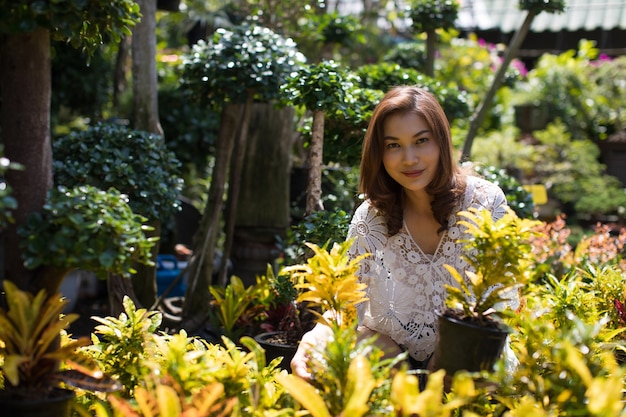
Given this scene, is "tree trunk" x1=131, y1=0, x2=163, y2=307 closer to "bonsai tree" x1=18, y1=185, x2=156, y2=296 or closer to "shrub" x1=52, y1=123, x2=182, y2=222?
"shrub" x1=52, y1=123, x2=182, y2=222

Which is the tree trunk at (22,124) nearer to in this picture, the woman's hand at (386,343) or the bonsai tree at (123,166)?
the bonsai tree at (123,166)

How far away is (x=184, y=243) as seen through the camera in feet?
20.7

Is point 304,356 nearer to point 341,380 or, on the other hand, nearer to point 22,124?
point 341,380

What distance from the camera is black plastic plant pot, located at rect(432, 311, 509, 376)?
173cm

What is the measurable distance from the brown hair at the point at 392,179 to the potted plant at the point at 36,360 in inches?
47.8

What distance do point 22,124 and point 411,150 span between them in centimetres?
123

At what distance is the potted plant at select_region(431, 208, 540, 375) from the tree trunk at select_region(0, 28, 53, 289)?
1113 mm

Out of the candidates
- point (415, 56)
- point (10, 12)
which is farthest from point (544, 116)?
point (10, 12)

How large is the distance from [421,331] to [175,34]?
7705 mm

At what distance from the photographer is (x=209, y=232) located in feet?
12.3

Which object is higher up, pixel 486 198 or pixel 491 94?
pixel 491 94

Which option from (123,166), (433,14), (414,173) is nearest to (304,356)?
(414,173)

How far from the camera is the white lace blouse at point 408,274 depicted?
245 centimetres

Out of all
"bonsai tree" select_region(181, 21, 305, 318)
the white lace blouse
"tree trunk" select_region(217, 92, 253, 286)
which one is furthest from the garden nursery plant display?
"tree trunk" select_region(217, 92, 253, 286)
